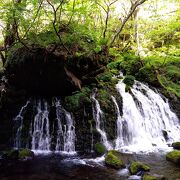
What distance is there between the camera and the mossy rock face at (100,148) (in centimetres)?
1065

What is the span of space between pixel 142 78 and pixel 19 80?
779cm

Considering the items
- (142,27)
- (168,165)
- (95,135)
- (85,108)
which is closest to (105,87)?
(85,108)

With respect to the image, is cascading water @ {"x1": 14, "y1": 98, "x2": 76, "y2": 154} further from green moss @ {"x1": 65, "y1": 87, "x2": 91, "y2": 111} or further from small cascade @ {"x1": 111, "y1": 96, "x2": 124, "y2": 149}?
small cascade @ {"x1": 111, "y1": 96, "x2": 124, "y2": 149}

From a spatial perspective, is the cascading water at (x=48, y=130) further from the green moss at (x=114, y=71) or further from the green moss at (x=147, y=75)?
the green moss at (x=147, y=75)

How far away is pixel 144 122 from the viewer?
12.9 metres

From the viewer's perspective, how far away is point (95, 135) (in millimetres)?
11586

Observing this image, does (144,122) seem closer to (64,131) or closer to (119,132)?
(119,132)

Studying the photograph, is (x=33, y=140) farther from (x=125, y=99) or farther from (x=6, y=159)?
(x=125, y=99)

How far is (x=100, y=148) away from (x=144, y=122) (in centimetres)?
309

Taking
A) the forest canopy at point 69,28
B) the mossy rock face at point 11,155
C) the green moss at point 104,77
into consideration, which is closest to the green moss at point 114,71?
the forest canopy at point 69,28

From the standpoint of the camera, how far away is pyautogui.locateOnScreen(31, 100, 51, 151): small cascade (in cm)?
1122

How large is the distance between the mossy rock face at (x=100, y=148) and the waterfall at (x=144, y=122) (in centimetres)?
78

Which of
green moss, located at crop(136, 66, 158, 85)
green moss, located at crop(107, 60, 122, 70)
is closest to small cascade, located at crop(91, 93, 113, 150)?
green moss, located at crop(136, 66, 158, 85)

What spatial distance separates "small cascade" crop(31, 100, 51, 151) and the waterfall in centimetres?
297
